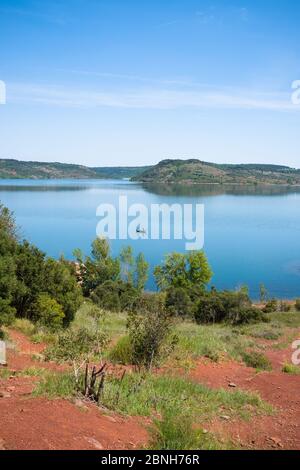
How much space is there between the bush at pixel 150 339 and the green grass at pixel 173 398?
4.29ft

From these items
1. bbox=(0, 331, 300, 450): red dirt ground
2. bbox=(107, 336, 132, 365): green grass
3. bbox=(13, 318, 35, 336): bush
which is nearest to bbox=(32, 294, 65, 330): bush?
bbox=(13, 318, 35, 336): bush

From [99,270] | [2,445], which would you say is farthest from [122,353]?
[99,270]

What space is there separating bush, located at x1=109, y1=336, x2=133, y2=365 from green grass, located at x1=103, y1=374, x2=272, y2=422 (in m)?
1.82

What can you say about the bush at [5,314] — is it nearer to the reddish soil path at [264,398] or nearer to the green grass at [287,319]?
the reddish soil path at [264,398]

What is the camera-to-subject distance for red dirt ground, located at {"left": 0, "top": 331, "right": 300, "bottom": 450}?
5.95 m

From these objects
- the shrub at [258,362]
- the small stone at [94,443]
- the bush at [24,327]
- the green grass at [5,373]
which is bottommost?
the shrub at [258,362]

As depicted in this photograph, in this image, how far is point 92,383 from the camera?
7.94 metres

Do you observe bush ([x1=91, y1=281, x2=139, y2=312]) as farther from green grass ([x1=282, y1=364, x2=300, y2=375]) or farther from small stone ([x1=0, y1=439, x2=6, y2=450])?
small stone ([x1=0, y1=439, x2=6, y2=450])

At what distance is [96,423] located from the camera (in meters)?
6.78

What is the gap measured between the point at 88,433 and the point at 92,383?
165 centimetres

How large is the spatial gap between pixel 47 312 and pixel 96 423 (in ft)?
38.6

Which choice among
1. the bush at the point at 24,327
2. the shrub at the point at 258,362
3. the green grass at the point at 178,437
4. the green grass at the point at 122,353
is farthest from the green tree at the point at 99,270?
the green grass at the point at 178,437

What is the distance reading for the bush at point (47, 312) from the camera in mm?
17891
